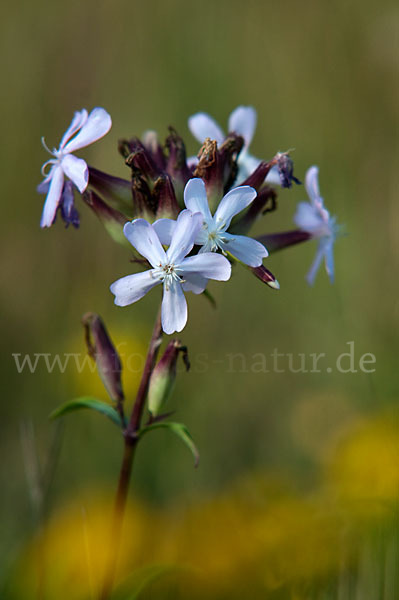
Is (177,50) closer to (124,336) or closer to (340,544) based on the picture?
(124,336)

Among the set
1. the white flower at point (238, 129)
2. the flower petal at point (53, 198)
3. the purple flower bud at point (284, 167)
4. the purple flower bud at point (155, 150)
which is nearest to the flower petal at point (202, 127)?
the white flower at point (238, 129)

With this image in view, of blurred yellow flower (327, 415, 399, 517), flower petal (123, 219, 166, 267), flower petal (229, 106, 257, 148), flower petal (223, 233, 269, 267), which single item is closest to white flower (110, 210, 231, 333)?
flower petal (123, 219, 166, 267)

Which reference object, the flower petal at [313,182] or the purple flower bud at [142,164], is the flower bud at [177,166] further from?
the flower petal at [313,182]

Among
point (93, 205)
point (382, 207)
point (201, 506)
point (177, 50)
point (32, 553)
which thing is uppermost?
point (177, 50)

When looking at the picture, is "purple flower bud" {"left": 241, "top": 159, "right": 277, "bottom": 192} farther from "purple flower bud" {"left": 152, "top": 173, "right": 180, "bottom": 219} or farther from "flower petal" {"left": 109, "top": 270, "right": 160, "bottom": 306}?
"flower petal" {"left": 109, "top": 270, "right": 160, "bottom": 306}

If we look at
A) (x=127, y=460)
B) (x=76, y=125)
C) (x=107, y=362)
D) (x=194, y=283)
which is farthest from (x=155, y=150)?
(x=127, y=460)

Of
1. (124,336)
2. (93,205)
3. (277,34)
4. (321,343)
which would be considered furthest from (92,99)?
(93,205)
